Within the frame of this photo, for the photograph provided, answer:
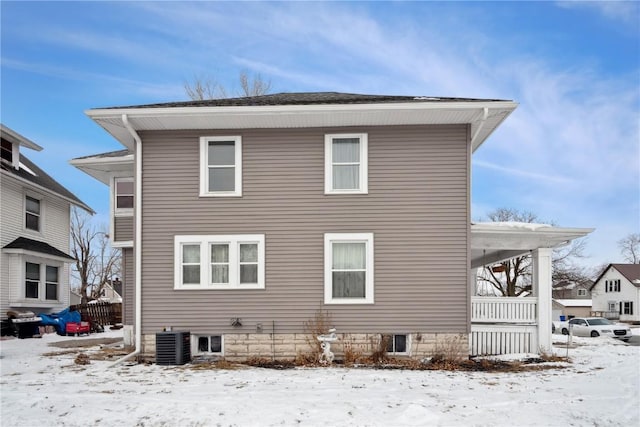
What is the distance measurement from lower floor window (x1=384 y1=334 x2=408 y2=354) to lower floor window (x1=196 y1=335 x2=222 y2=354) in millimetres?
3812

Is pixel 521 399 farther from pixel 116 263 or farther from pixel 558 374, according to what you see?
pixel 116 263

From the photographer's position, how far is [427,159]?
11016mm

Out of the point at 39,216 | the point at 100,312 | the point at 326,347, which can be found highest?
the point at 39,216

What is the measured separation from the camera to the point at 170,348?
10430 millimetres

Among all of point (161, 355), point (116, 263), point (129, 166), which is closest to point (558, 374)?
point (161, 355)

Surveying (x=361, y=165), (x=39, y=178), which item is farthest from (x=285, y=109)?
(x=39, y=178)

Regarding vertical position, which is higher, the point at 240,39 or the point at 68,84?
the point at 240,39

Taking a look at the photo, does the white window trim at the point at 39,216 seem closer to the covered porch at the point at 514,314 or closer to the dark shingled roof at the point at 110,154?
the dark shingled roof at the point at 110,154

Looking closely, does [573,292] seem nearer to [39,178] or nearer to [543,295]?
[543,295]

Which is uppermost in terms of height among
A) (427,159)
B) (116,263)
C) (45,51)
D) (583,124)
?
(45,51)

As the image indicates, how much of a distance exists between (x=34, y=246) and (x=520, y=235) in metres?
17.4

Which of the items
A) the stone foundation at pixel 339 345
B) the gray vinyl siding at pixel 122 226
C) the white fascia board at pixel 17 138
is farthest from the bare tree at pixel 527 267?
the white fascia board at pixel 17 138

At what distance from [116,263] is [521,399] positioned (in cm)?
4909

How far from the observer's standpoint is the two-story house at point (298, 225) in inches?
425
